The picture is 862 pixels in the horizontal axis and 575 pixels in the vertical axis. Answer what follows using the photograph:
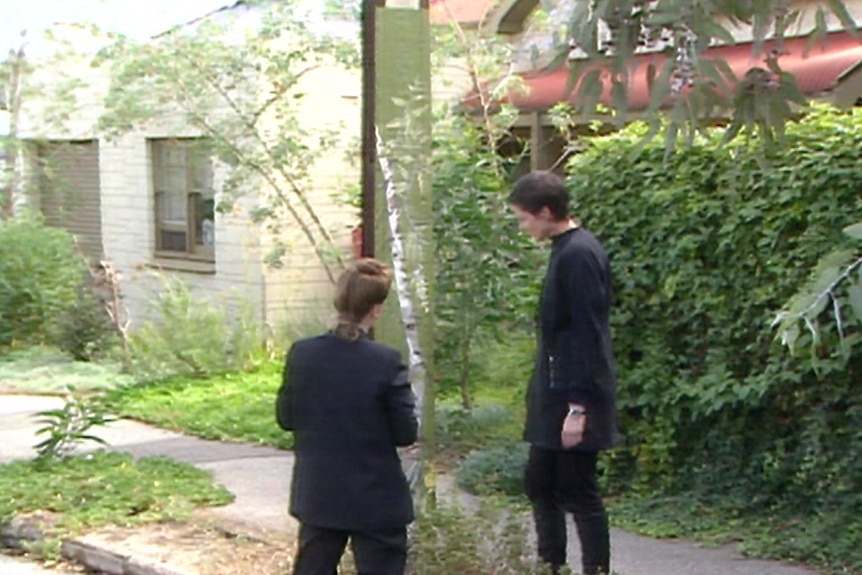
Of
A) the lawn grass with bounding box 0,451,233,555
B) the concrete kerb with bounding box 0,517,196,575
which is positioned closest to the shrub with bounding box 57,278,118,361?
the lawn grass with bounding box 0,451,233,555

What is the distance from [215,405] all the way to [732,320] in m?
5.91

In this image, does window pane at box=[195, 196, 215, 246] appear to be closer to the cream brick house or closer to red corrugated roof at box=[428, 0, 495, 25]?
the cream brick house

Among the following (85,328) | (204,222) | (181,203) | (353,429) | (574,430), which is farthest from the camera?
(181,203)

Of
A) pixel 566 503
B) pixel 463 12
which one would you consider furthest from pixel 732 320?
pixel 463 12

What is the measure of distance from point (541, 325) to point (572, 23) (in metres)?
1.59

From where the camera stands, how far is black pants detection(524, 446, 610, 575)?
20.5 ft

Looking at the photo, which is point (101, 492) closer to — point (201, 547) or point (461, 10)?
point (201, 547)

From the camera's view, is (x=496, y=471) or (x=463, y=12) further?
(x=463, y=12)

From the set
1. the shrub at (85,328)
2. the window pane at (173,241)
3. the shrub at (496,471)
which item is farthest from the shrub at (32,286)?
the shrub at (496,471)

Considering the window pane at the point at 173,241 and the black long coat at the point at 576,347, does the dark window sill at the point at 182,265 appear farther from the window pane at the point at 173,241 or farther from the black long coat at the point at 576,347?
the black long coat at the point at 576,347

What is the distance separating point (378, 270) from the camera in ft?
18.1

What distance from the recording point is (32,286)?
1655cm

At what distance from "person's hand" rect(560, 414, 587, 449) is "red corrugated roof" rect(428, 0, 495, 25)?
8213mm

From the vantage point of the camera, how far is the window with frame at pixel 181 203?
17797 millimetres
